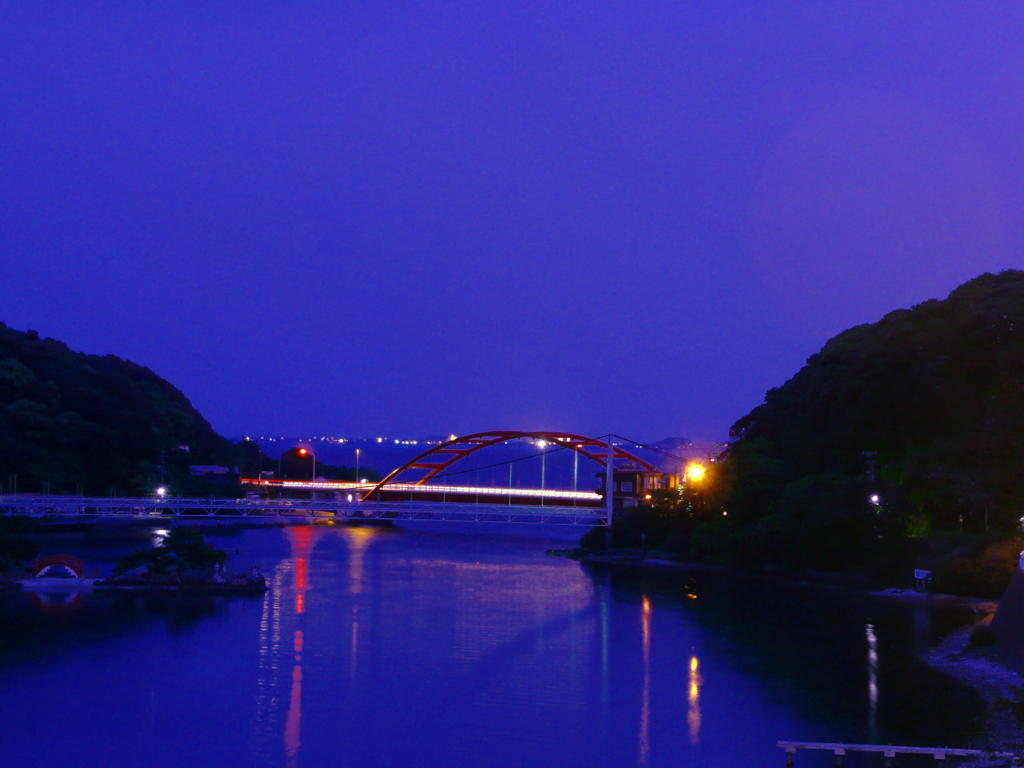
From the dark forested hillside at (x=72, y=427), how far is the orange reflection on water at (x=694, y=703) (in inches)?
1134

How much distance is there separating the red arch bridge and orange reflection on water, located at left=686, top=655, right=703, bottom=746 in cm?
1674

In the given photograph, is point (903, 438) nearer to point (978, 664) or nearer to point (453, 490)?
point (978, 664)

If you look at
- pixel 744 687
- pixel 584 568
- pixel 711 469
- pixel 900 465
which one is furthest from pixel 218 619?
pixel 900 465

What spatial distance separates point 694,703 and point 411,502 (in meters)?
20.8

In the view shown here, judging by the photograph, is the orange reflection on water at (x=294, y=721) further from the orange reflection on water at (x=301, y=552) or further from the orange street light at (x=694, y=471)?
the orange street light at (x=694, y=471)

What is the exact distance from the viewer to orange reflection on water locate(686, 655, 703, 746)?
42.5ft

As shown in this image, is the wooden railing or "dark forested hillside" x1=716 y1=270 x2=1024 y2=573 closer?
the wooden railing

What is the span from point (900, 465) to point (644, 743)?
16822 millimetres

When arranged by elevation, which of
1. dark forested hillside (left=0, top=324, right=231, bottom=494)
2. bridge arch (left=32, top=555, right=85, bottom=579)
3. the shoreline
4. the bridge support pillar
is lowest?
the shoreline

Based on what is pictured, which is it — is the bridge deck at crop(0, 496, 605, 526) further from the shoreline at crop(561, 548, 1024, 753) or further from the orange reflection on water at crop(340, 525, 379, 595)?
the shoreline at crop(561, 548, 1024, 753)

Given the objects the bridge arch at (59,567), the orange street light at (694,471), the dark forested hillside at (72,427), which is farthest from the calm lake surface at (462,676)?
the dark forested hillside at (72,427)

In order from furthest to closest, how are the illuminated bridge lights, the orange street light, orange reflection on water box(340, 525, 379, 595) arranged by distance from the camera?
the illuminated bridge lights
the orange street light
orange reflection on water box(340, 525, 379, 595)

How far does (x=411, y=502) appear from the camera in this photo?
34.4 meters

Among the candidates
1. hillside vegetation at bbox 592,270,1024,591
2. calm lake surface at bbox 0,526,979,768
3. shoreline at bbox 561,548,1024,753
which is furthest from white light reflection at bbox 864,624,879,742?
hillside vegetation at bbox 592,270,1024,591
